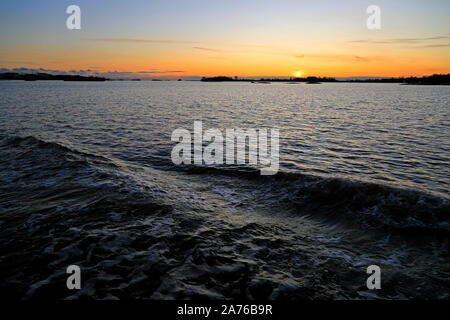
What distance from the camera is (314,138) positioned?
1032 inches

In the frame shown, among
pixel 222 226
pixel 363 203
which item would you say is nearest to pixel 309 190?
pixel 363 203

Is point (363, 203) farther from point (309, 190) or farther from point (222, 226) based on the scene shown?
point (222, 226)

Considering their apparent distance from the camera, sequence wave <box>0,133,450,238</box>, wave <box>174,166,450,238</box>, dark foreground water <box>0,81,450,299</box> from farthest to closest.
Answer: wave <box>0,133,450,238</box>, wave <box>174,166,450,238</box>, dark foreground water <box>0,81,450,299</box>

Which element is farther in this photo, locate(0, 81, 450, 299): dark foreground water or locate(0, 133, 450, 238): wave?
locate(0, 133, 450, 238): wave

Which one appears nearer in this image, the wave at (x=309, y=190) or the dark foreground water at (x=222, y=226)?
the dark foreground water at (x=222, y=226)

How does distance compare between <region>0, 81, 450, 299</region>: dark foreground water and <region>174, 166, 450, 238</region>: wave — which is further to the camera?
<region>174, 166, 450, 238</region>: wave

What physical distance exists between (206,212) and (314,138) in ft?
62.0

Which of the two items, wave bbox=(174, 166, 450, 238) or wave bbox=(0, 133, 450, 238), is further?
wave bbox=(0, 133, 450, 238)

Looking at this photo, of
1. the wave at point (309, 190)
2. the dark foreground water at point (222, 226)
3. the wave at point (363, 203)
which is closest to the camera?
the dark foreground water at point (222, 226)

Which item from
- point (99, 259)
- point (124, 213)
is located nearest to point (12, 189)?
point (124, 213)

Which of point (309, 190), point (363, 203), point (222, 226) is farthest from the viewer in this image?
point (309, 190)

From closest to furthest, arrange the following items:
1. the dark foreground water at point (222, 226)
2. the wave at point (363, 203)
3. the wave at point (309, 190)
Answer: the dark foreground water at point (222, 226) < the wave at point (363, 203) < the wave at point (309, 190)

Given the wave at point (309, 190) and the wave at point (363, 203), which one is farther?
the wave at point (309, 190)

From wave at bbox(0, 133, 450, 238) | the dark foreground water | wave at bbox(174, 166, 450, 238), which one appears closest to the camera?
the dark foreground water
